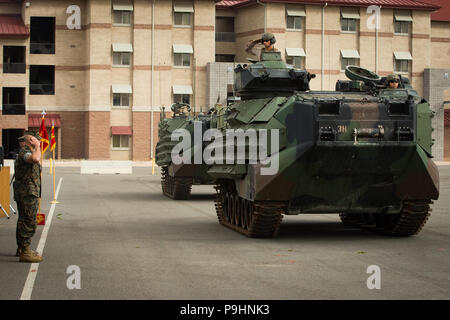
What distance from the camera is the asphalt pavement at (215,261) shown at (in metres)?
10.2

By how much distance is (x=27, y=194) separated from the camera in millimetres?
12945

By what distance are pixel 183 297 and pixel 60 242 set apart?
6094mm

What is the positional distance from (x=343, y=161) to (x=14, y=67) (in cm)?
5743

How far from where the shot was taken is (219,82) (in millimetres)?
68875

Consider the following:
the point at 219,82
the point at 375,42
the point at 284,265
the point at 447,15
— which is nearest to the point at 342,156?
the point at 284,265

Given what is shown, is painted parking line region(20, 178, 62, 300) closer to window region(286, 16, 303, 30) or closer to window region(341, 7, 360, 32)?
window region(286, 16, 303, 30)

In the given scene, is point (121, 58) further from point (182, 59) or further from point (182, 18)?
point (182, 18)

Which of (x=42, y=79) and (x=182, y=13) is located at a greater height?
(x=182, y=13)

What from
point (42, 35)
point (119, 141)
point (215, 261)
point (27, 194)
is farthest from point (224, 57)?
point (215, 261)

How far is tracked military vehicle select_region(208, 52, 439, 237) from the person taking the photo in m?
15.3

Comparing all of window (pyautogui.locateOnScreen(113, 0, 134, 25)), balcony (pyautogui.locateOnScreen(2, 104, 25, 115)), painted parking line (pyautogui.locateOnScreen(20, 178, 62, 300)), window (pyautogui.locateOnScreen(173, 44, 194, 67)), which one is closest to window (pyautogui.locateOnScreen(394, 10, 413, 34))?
window (pyautogui.locateOnScreen(173, 44, 194, 67))

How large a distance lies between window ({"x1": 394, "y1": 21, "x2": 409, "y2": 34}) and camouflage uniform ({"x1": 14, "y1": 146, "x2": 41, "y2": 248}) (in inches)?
2506

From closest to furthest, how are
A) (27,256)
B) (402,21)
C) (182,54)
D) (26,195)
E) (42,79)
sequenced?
(27,256), (26,195), (182,54), (42,79), (402,21)
